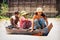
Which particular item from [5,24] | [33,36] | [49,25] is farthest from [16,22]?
[49,25]

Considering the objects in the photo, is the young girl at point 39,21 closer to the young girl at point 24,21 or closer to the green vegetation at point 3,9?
the young girl at point 24,21

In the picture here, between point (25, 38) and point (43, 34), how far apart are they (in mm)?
194

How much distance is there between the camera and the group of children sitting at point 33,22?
1.21 metres

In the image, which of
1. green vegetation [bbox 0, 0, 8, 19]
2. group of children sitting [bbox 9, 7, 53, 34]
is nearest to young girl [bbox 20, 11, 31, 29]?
group of children sitting [bbox 9, 7, 53, 34]

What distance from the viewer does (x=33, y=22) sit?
1.21 metres

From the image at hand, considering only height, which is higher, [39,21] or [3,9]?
[3,9]

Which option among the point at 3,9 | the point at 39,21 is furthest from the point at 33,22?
the point at 3,9

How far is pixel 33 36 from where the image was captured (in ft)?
4.00

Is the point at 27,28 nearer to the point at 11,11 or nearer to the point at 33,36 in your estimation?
the point at 33,36

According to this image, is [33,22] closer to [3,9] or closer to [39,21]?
[39,21]

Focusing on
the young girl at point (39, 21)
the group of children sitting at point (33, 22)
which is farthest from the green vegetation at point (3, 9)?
the young girl at point (39, 21)

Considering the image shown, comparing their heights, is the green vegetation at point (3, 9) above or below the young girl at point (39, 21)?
above

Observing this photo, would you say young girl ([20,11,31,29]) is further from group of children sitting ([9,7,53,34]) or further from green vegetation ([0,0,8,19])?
green vegetation ([0,0,8,19])

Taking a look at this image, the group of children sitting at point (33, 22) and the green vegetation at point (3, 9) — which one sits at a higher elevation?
the green vegetation at point (3, 9)
